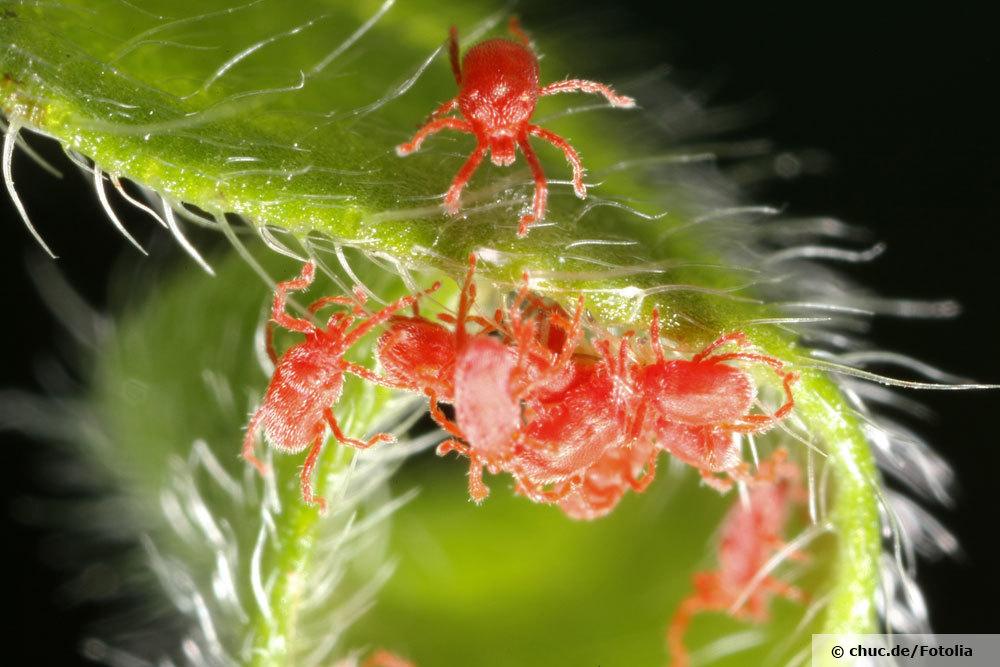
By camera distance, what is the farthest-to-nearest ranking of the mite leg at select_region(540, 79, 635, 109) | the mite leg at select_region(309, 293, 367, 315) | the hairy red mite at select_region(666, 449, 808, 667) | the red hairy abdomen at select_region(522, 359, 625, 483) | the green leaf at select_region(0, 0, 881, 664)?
the hairy red mite at select_region(666, 449, 808, 667) → the mite leg at select_region(540, 79, 635, 109) → the mite leg at select_region(309, 293, 367, 315) → the red hairy abdomen at select_region(522, 359, 625, 483) → the green leaf at select_region(0, 0, 881, 664)

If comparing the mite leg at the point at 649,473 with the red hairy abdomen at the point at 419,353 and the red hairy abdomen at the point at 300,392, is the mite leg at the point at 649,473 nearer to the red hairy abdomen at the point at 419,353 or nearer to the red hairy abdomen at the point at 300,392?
the red hairy abdomen at the point at 419,353

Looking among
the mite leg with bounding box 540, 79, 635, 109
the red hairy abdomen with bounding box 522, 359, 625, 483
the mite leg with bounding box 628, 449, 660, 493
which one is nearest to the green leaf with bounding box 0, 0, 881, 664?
the mite leg with bounding box 540, 79, 635, 109

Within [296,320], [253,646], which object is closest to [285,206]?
[296,320]

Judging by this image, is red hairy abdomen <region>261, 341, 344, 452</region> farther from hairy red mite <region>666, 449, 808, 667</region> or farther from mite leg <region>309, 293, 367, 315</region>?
hairy red mite <region>666, 449, 808, 667</region>

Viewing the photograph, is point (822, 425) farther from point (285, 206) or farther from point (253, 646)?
point (253, 646)

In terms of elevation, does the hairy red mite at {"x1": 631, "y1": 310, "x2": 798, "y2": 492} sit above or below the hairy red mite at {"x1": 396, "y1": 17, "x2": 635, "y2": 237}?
below

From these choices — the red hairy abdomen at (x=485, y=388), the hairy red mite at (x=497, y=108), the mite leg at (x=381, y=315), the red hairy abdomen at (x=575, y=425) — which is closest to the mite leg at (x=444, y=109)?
the hairy red mite at (x=497, y=108)

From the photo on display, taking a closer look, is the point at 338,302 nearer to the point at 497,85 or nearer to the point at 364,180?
the point at 364,180

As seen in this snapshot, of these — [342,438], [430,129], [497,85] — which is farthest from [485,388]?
[497,85]
